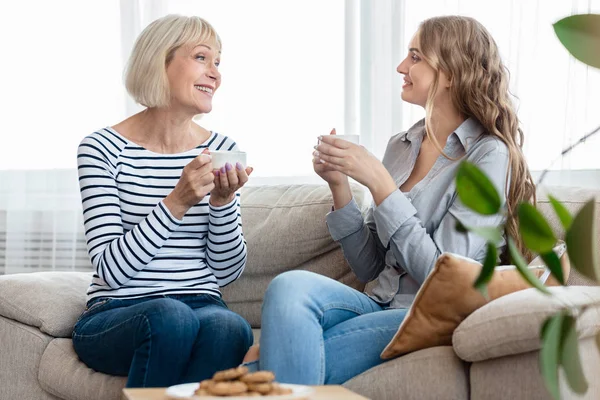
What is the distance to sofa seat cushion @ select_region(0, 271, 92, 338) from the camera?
2.12 m

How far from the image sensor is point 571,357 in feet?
1.08

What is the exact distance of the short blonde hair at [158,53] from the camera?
2.11 metres

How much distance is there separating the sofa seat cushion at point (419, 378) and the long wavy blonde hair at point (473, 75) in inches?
16.9

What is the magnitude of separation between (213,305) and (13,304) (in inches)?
24.4

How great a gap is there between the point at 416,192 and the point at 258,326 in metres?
0.83

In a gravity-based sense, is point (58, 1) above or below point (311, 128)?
above

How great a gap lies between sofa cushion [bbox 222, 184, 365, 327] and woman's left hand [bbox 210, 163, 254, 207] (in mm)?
520

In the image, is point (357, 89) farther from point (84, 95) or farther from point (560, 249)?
point (560, 249)

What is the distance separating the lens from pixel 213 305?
79.4 inches

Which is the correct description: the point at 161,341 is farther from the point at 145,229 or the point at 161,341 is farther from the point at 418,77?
the point at 418,77

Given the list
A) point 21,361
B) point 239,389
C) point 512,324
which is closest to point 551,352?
point 239,389

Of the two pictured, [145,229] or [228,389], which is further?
[145,229]

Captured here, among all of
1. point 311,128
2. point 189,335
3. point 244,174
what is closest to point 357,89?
point 311,128

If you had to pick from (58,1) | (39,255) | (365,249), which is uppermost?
(58,1)
